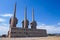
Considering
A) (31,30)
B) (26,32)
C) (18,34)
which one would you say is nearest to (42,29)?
(31,30)

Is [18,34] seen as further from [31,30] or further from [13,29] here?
[31,30]

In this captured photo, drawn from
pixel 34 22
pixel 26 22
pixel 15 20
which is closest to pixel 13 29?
pixel 15 20

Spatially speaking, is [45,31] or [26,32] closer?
[26,32]

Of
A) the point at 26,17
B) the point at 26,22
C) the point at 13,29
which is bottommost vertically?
the point at 13,29

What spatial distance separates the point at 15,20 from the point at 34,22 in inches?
613

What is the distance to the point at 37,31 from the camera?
5941cm

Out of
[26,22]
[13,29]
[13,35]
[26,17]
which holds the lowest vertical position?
[13,35]

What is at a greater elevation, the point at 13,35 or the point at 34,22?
the point at 34,22

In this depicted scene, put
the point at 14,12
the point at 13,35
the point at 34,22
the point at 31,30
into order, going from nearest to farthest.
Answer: the point at 13,35, the point at 31,30, the point at 14,12, the point at 34,22

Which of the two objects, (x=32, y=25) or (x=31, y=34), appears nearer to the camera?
(x=31, y=34)

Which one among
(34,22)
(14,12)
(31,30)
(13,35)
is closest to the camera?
(13,35)

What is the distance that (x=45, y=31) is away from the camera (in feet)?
202

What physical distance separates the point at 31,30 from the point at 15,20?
1395 cm

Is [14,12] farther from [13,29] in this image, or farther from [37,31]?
[37,31]
